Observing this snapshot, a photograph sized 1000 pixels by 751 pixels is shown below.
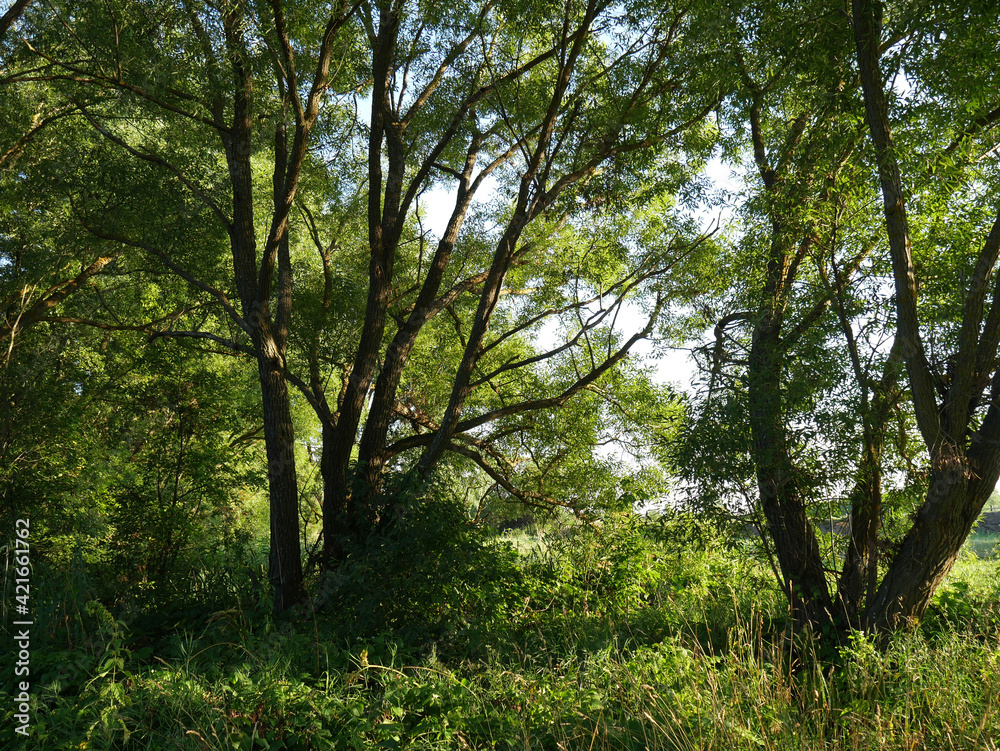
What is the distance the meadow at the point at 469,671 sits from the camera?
3.44 meters

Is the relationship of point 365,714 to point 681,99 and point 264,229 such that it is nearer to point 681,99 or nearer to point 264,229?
point 681,99

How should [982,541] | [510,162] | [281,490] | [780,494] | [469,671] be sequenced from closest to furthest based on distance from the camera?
[469,671] → [780,494] → [281,490] → [510,162] → [982,541]

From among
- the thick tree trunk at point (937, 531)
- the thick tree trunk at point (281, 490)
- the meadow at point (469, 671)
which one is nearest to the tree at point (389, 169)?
the thick tree trunk at point (281, 490)

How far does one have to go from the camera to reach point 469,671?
490 centimetres

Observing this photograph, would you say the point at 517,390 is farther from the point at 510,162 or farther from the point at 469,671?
the point at 469,671

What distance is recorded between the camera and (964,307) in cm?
505

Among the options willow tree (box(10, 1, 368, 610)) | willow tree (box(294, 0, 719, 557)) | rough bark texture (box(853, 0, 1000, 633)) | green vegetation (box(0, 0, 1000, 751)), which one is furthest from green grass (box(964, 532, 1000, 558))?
willow tree (box(10, 1, 368, 610))

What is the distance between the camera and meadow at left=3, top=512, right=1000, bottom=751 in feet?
11.3

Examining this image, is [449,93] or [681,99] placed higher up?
[449,93]

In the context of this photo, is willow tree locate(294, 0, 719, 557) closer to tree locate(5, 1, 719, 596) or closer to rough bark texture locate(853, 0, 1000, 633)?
tree locate(5, 1, 719, 596)

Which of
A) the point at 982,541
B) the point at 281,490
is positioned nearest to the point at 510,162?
the point at 281,490

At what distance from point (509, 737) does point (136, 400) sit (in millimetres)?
8290

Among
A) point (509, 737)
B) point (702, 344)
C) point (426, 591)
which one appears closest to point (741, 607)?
point (702, 344)

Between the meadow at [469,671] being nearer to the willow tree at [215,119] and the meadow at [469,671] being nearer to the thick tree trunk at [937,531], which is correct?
the thick tree trunk at [937,531]
